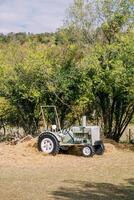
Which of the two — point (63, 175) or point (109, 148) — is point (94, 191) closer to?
point (63, 175)

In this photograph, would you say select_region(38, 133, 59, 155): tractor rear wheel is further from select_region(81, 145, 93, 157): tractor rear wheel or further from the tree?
the tree

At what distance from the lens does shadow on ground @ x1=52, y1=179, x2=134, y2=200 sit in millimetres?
11492

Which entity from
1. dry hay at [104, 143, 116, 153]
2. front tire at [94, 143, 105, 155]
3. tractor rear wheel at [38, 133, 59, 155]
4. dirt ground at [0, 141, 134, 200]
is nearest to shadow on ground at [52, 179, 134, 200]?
dirt ground at [0, 141, 134, 200]

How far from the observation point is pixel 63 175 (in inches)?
574

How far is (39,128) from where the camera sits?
2680cm

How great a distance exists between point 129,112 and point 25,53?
22.1ft

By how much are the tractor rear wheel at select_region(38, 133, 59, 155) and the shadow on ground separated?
5.77 metres

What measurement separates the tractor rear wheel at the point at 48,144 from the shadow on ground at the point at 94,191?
577 cm

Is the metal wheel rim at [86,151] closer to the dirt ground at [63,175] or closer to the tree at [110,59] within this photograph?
the dirt ground at [63,175]

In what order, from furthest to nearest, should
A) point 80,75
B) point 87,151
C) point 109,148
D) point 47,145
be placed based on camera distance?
point 80,75
point 109,148
point 47,145
point 87,151

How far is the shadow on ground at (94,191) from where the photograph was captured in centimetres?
1149

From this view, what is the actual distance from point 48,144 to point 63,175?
500cm

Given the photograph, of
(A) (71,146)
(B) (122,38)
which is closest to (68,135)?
(A) (71,146)

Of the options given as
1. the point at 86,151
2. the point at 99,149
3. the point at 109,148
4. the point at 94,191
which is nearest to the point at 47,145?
the point at 86,151
